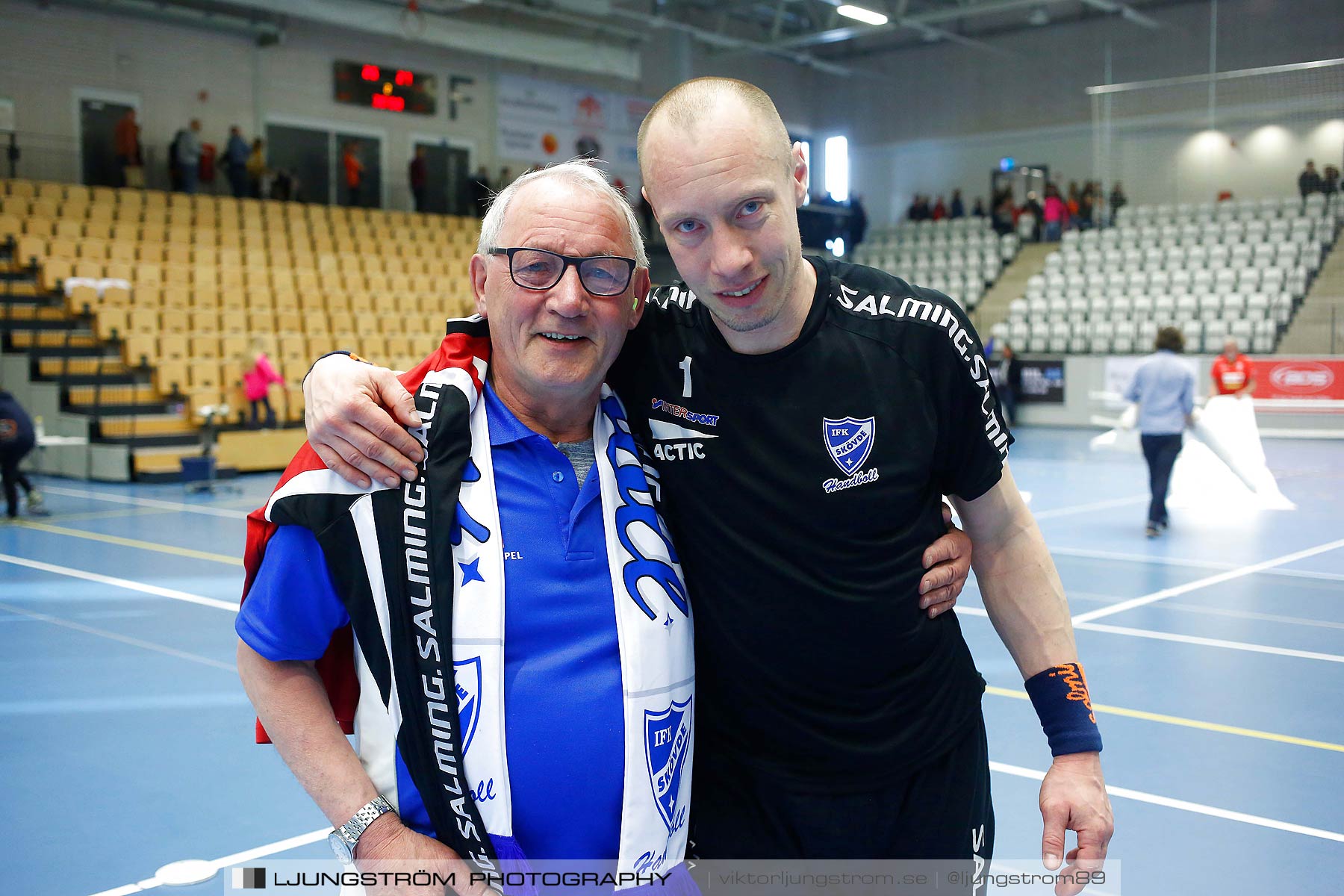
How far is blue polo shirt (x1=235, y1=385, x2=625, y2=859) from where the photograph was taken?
5.41 feet

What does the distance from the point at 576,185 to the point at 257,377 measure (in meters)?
12.9

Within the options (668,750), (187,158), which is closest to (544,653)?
(668,750)

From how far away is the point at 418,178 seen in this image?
22.5 m

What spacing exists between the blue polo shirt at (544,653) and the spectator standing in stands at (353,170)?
71.8 ft

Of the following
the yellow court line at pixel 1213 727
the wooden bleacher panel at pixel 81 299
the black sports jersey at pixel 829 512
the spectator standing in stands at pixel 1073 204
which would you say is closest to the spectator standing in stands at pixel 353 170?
the wooden bleacher panel at pixel 81 299

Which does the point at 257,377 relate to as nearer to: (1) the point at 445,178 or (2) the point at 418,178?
(2) the point at 418,178

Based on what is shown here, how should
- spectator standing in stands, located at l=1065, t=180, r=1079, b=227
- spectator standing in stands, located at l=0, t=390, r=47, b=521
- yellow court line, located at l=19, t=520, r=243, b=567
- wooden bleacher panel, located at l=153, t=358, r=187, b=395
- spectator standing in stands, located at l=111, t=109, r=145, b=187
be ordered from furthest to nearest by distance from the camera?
1. spectator standing in stands, located at l=1065, t=180, r=1079, b=227
2. spectator standing in stands, located at l=111, t=109, r=145, b=187
3. wooden bleacher panel, located at l=153, t=358, r=187, b=395
4. spectator standing in stands, located at l=0, t=390, r=47, b=521
5. yellow court line, located at l=19, t=520, r=243, b=567

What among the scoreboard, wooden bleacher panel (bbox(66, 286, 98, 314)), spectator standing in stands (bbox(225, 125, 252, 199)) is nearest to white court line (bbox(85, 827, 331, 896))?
wooden bleacher panel (bbox(66, 286, 98, 314))

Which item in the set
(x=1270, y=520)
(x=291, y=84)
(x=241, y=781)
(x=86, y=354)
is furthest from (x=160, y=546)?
(x=291, y=84)

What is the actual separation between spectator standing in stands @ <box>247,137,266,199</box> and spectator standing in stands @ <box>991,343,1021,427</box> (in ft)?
45.6

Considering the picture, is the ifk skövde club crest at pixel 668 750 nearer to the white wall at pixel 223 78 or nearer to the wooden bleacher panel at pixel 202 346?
the wooden bleacher panel at pixel 202 346

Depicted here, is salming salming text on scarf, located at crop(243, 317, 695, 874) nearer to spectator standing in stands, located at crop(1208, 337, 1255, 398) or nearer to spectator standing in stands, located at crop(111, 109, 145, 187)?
spectator standing in stands, located at crop(1208, 337, 1255, 398)

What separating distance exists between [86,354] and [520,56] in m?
11.1

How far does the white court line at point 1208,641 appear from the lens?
19.0 ft
